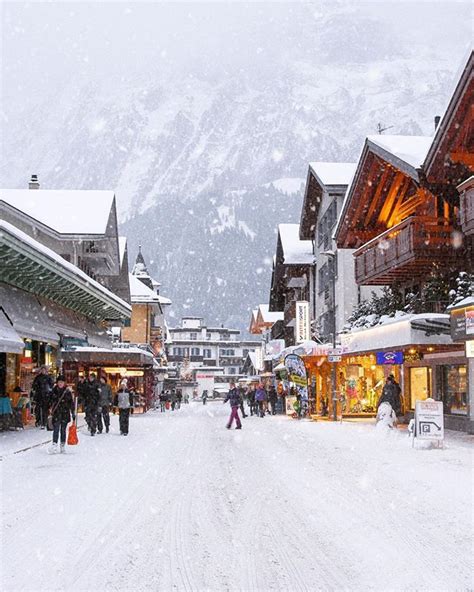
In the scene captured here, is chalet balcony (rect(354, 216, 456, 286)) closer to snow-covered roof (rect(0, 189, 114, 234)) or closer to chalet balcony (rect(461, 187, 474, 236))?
chalet balcony (rect(461, 187, 474, 236))

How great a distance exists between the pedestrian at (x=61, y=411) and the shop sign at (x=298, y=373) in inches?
701

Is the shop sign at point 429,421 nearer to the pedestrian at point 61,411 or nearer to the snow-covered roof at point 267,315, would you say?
the pedestrian at point 61,411

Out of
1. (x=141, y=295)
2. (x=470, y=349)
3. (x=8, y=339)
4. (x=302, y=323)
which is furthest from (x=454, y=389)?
(x=141, y=295)

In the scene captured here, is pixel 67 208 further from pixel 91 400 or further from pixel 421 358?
pixel 421 358

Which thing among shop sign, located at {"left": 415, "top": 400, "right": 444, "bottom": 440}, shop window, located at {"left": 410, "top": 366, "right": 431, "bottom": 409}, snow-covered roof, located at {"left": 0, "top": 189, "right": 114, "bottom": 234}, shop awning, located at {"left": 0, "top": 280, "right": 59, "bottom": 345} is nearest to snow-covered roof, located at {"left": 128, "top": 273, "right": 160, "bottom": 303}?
snow-covered roof, located at {"left": 0, "top": 189, "right": 114, "bottom": 234}

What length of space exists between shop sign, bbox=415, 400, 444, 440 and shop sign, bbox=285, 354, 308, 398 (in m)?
16.0

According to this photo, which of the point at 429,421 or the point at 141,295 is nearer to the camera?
the point at 429,421

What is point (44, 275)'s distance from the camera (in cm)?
2158

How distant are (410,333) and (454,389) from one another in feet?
9.31

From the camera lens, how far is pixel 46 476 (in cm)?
1184

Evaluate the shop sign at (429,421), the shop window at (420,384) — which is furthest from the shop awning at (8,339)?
the shop window at (420,384)

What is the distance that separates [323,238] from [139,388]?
19795 mm

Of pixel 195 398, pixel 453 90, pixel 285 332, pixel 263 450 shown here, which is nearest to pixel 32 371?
pixel 263 450

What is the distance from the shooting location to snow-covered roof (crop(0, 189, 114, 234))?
105 feet
